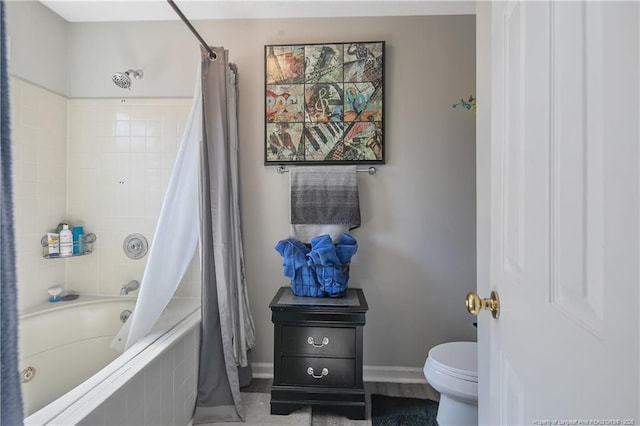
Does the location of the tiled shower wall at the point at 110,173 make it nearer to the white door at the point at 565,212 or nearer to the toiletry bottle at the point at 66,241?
the toiletry bottle at the point at 66,241

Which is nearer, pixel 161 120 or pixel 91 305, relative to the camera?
pixel 91 305

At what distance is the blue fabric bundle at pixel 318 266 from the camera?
1711mm

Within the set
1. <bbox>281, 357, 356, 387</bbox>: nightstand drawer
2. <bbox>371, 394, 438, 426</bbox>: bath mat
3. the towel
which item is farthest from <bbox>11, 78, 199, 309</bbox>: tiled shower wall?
<bbox>371, 394, 438, 426</bbox>: bath mat

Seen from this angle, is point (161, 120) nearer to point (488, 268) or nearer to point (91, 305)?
point (91, 305)

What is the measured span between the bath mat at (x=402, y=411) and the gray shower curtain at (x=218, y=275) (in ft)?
2.45

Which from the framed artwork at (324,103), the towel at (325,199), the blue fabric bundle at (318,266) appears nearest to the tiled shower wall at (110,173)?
the framed artwork at (324,103)

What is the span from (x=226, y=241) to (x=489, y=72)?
4.53 ft

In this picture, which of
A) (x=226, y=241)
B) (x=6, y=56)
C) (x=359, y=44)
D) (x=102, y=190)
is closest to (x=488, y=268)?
(x=6, y=56)

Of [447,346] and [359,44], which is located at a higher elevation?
[359,44]

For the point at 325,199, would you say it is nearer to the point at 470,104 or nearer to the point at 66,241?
the point at 470,104

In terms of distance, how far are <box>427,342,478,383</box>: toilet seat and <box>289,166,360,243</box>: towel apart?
2.80ft

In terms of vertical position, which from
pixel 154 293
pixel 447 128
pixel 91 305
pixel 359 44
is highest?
pixel 359 44

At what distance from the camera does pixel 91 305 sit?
1.80 metres

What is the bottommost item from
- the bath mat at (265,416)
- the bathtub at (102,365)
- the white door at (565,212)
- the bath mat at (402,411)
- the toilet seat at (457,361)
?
the bath mat at (402,411)
